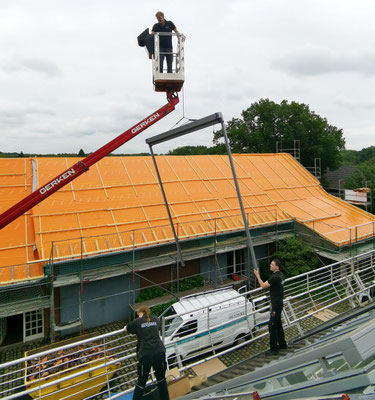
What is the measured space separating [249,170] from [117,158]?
9331 millimetres

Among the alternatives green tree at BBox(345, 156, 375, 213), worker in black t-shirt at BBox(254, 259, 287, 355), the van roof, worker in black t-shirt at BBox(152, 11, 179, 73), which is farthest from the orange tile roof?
green tree at BBox(345, 156, 375, 213)

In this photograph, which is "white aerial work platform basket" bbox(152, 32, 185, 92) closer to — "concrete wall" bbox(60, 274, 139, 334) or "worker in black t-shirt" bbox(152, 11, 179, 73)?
"worker in black t-shirt" bbox(152, 11, 179, 73)

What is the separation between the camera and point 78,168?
803cm

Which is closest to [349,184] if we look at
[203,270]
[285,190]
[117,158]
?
[285,190]

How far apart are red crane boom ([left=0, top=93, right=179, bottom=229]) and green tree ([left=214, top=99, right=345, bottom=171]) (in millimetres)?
30494

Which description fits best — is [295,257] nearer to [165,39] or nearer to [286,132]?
[165,39]

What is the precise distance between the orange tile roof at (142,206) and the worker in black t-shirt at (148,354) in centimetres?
712

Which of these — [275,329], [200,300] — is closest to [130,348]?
[200,300]

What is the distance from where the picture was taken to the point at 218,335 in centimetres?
867

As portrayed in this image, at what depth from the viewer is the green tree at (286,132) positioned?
115 feet

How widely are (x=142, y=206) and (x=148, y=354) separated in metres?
10.4

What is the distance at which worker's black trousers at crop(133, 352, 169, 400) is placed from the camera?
4.16m

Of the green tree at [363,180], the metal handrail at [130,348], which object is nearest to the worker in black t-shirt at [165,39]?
the metal handrail at [130,348]

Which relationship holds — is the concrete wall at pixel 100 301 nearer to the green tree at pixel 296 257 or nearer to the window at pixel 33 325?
the window at pixel 33 325
